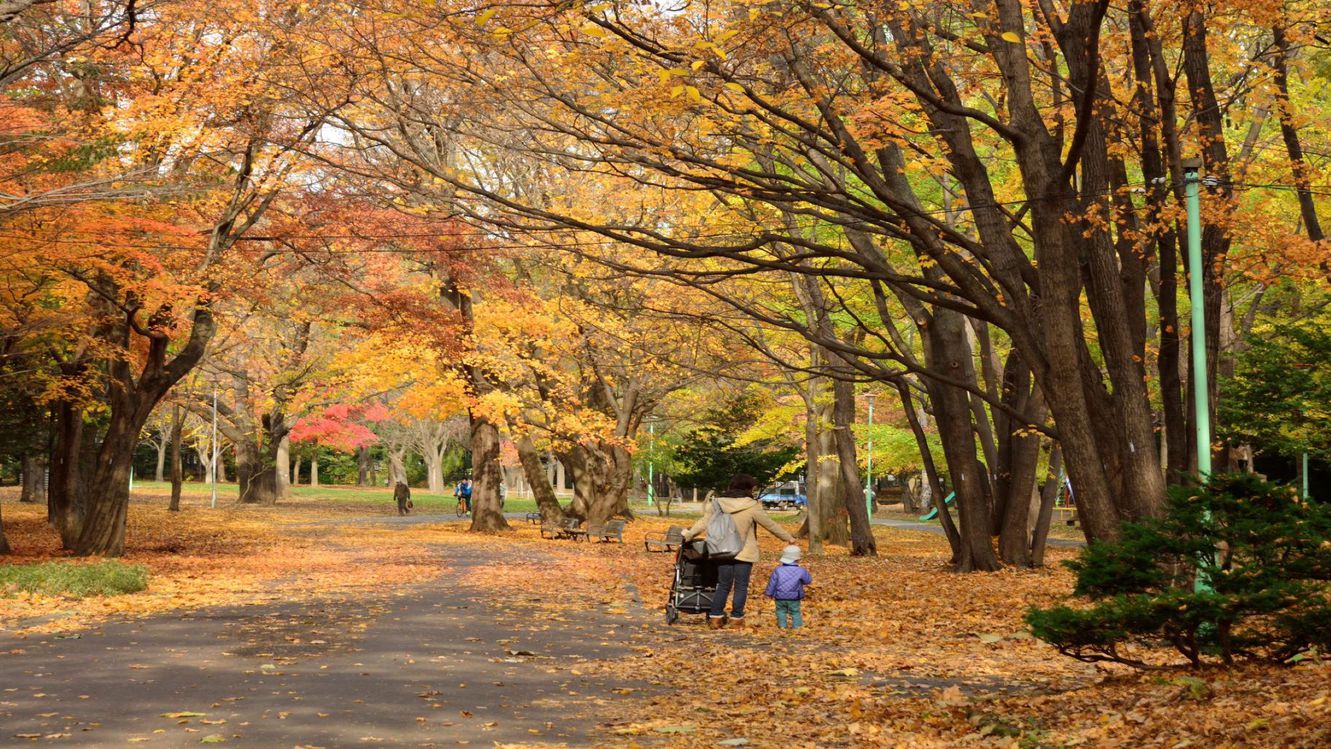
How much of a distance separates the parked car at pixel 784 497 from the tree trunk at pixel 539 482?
42.7 m

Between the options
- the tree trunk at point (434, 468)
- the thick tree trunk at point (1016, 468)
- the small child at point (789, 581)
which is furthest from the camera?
the tree trunk at point (434, 468)

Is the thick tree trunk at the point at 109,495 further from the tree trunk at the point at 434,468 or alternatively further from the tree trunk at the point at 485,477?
the tree trunk at the point at 434,468

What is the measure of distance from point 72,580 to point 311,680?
8919 millimetres

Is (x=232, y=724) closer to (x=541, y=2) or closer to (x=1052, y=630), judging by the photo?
(x=1052, y=630)

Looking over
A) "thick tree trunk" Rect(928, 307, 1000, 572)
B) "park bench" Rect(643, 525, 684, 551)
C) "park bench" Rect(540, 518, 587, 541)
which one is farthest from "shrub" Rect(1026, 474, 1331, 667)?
"park bench" Rect(540, 518, 587, 541)

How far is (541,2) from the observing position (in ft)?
43.1

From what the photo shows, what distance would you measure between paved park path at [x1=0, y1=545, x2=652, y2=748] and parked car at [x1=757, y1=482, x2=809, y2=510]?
222ft

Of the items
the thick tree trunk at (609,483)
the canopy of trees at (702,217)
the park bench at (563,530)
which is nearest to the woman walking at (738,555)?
the canopy of trees at (702,217)

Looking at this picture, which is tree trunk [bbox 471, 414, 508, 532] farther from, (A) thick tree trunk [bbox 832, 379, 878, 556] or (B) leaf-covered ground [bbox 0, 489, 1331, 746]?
A: (A) thick tree trunk [bbox 832, 379, 878, 556]

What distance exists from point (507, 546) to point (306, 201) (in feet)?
33.5

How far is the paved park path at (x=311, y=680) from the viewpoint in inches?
297

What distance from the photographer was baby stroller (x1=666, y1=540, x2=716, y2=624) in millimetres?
14359

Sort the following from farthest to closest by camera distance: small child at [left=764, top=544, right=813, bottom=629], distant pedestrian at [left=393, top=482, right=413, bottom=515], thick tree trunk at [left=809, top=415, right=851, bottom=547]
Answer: distant pedestrian at [left=393, top=482, right=413, bottom=515], thick tree trunk at [left=809, top=415, right=851, bottom=547], small child at [left=764, top=544, right=813, bottom=629]

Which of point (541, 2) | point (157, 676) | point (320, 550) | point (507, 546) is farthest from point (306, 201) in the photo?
point (157, 676)
